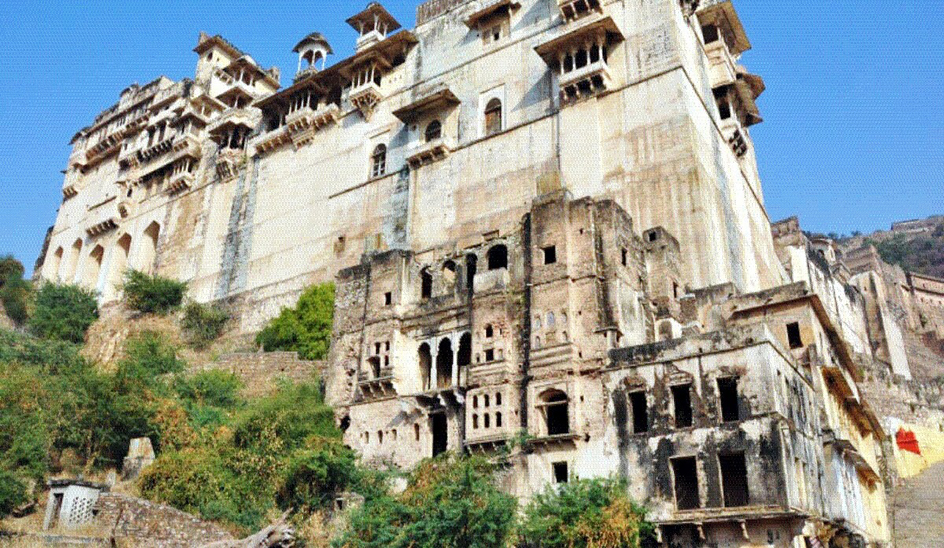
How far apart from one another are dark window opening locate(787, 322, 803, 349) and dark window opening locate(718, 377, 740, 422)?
5.36 metres

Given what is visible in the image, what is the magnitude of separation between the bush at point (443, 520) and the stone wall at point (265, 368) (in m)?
11.5

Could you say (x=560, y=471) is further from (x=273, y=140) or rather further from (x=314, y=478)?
(x=273, y=140)

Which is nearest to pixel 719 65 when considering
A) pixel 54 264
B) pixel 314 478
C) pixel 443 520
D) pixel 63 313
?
pixel 314 478

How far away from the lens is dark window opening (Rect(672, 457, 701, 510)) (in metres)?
17.8

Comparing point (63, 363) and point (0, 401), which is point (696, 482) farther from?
point (63, 363)

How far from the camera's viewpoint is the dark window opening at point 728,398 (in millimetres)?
18094

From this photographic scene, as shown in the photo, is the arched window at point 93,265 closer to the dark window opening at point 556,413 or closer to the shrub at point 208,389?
the shrub at point 208,389

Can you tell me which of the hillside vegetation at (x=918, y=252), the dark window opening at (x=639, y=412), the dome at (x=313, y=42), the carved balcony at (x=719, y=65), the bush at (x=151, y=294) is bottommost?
the dark window opening at (x=639, y=412)

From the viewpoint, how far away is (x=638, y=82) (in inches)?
1195

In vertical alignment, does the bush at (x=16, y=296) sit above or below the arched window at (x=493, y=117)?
below

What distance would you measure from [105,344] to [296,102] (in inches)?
594

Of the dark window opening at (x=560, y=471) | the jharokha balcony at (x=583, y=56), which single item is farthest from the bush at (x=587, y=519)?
the jharokha balcony at (x=583, y=56)

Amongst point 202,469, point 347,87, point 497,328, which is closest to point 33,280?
point 347,87

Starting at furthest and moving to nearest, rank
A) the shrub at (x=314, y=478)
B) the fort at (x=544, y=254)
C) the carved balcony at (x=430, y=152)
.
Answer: the carved balcony at (x=430, y=152) → the shrub at (x=314, y=478) → the fort at (x=544, y=254)
